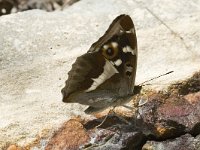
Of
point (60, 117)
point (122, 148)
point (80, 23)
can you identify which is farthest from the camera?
point (80, 23)

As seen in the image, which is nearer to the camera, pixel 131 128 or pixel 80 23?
pixel 131 128

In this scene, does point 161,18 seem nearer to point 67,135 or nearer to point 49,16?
point 49,16

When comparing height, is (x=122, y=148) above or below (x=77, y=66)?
below

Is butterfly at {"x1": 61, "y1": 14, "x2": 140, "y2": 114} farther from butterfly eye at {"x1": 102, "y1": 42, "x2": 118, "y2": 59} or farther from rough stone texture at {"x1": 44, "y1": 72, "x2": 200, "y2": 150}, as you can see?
rough stone texture at {"x1": 44, "y1": 72, "x2": 200, "y2": 150}

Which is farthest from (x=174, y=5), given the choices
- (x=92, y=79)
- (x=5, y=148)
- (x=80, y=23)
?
(x=5, y=148)

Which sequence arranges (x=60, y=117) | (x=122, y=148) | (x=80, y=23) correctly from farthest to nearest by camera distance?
(x=80, y=23) → (x=60, y=117) → (x=122, y=148)

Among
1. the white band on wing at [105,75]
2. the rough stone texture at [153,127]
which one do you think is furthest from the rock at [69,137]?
the white band on wing at [105,75]

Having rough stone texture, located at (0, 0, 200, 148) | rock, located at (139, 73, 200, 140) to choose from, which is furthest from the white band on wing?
rock, located at (139, 73, 200, 140)

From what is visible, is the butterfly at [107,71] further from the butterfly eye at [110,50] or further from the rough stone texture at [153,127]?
the rough stone texture at [153,127]
